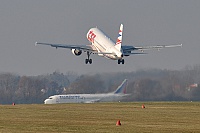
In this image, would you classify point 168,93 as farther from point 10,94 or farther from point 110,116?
point 10,94

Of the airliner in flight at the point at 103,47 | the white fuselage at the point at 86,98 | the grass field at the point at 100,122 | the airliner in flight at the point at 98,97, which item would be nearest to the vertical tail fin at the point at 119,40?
the airliner in flight at the point at 103,47

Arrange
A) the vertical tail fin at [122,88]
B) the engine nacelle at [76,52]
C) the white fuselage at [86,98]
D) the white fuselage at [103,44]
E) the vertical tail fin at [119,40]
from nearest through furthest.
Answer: the white fuselage at [103,44]
the vertical tail fin at [119,40]
the engine nacelle at [76,52]
the vertical tail fin at [122,88]
the white fuselage at [86,98]

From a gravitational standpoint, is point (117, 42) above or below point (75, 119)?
above

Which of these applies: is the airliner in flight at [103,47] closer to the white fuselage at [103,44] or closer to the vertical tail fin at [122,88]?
the white fuselage at [103,44]

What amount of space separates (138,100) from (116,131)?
7436cm

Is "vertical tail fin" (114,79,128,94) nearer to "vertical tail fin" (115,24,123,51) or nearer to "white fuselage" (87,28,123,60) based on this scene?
"white fuselage" (87,28,123,60)

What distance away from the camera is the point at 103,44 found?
5443 inches

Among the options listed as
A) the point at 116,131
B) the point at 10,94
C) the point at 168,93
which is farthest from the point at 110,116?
the point at 10,94

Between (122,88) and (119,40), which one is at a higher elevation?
(119,40)

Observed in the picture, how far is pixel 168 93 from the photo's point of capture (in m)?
129

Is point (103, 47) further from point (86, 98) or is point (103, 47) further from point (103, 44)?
point (86, 98)

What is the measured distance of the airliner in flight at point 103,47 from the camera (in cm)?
12888

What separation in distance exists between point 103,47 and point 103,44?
96 cm

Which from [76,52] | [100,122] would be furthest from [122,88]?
[100,122]
